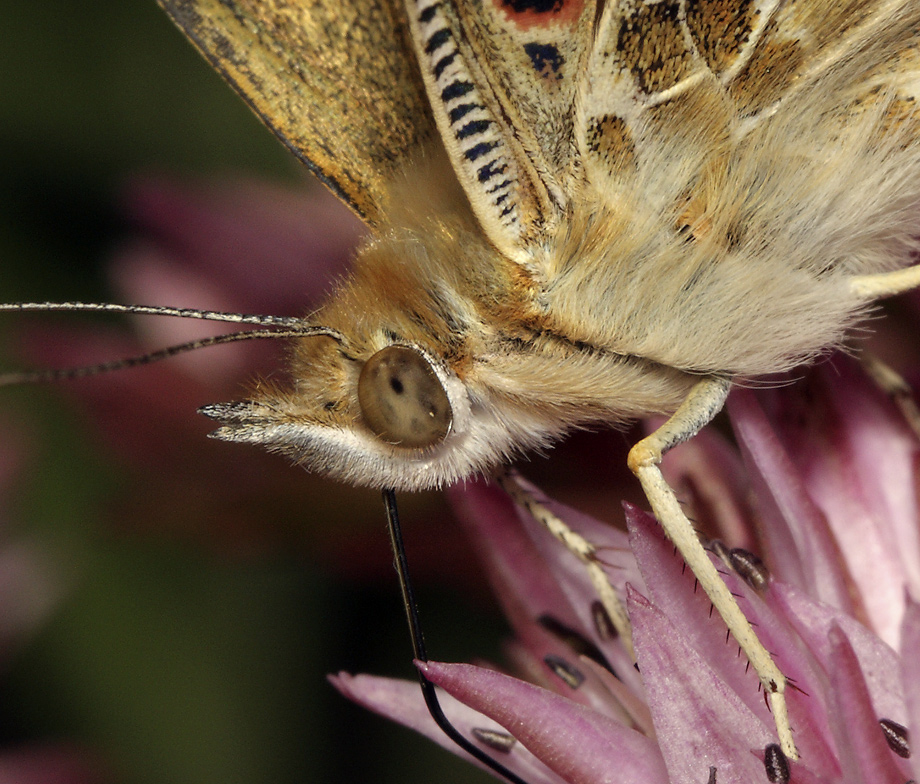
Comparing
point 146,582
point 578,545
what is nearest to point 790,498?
point 578,545

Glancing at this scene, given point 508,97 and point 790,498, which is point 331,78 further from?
point 790,498

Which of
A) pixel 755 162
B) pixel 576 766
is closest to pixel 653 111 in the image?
pixel 755 162

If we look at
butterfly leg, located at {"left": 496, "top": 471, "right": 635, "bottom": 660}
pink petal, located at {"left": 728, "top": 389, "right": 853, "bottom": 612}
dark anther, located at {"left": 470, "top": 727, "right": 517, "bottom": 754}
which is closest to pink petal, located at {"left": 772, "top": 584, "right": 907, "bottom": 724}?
pink petal, located at {"left": 728, "top": 389, "right": 853, "bottom": 612}

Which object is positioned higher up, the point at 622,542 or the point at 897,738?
the point at 622,542

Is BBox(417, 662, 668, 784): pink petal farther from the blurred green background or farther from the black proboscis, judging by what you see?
the blurred green background

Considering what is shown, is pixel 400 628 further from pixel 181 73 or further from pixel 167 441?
pixel 181 73

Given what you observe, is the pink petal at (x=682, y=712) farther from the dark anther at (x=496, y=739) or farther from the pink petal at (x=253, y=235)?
the pink petal at (x=253, y=235)

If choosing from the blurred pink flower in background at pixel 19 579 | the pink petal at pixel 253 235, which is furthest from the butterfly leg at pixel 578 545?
the blurred pink flower in background at pixel 19 579
